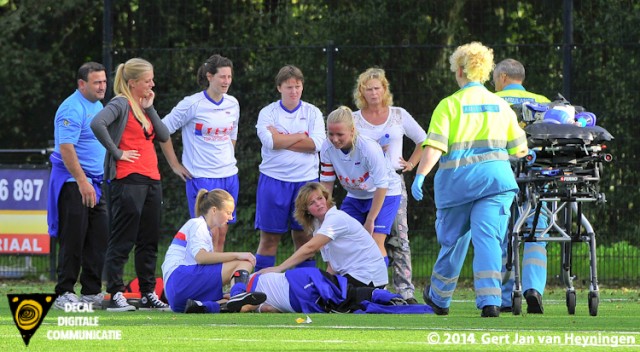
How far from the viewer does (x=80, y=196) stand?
11.7 meters

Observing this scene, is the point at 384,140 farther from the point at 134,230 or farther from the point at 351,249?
the point at 134,230

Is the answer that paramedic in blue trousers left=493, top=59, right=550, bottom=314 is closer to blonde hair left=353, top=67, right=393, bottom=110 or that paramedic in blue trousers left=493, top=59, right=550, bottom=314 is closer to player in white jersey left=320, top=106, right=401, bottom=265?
blonde hair left=353, top=67, right=393, bottom=110

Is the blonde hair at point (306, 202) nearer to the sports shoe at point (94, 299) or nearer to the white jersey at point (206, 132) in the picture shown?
the white jersey at point (206, 132)

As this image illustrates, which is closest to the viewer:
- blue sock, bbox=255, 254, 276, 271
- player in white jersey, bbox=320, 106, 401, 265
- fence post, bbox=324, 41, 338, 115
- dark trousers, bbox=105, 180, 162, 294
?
dark trousers, bbox=105, 180, 162, 294

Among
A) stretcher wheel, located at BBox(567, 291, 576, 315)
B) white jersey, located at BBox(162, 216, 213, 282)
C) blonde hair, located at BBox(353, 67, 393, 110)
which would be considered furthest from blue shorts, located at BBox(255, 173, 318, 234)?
stretcher wheel, located at BBox(567, 291, 576, 315)

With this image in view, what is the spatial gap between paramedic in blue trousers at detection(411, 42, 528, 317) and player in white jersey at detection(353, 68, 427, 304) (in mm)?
1885

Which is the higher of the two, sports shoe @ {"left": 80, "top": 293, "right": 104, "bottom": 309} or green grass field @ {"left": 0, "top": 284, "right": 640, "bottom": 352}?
green grass field @ {"left": 0, "top": 284, "right": 640, "bottom": 352}

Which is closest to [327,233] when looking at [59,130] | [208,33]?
[59,130]

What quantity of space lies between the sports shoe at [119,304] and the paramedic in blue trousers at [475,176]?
99.0 inches

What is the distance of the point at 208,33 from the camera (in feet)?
58.5

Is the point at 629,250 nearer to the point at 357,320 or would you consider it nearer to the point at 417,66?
the point at 417,66

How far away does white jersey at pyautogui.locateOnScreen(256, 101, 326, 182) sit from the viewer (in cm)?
1233

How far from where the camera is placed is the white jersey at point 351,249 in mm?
11242

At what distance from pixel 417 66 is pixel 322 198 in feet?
13.2
